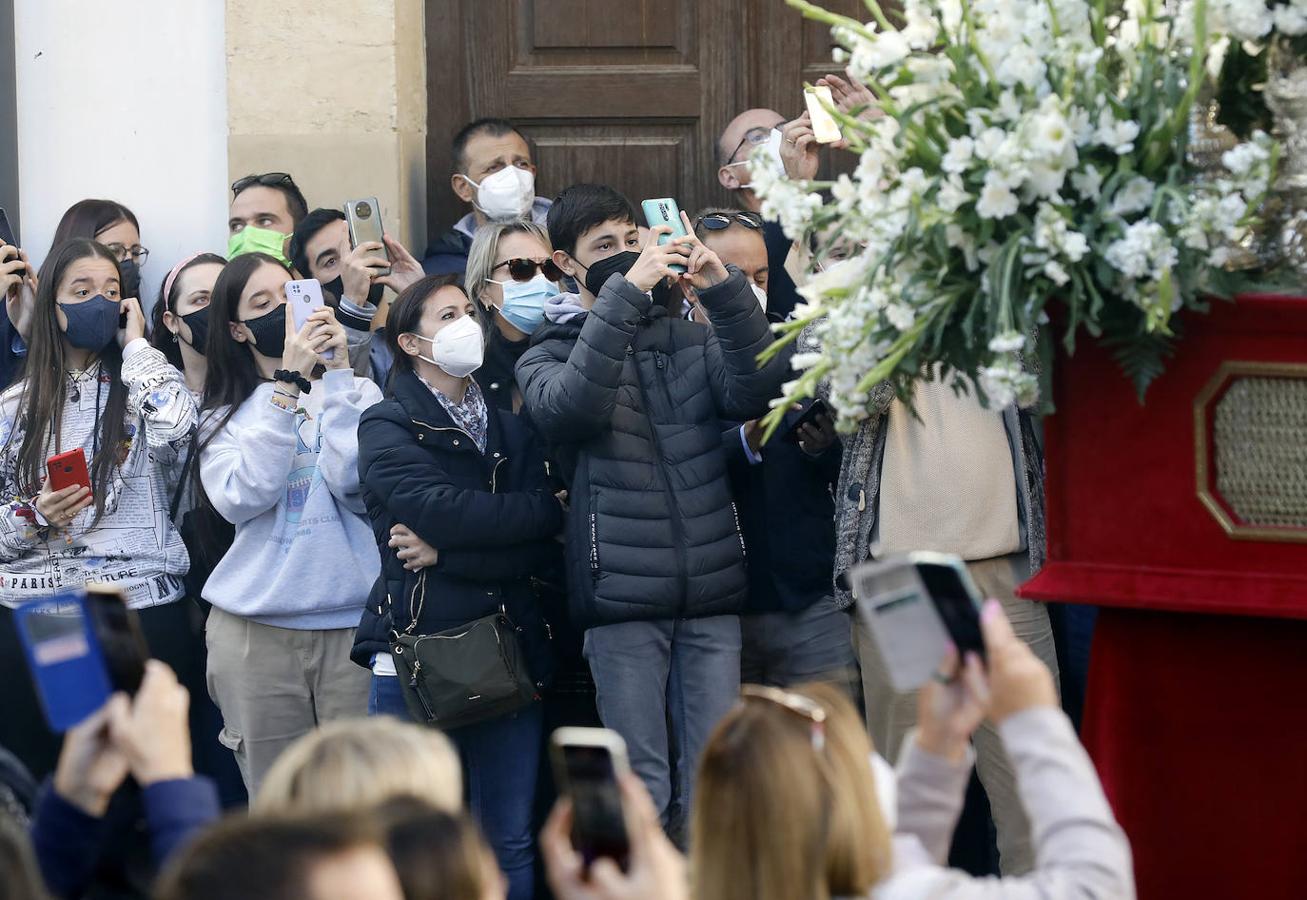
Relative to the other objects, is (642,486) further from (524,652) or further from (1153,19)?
(1153,19)

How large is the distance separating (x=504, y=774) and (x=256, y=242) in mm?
1860

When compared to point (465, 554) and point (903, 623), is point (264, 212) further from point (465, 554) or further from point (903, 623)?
point (903, 623)

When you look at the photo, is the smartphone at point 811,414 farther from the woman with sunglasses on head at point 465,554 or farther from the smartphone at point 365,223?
the smartphone at point 365,223

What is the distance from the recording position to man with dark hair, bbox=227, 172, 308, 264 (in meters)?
5.61

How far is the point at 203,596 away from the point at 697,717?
54.2 inches

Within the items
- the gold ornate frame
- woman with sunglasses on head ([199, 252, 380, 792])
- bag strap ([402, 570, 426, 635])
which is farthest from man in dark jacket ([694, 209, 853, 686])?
the gold ornate frame

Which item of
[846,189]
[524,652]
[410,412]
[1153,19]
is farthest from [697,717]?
[1153,19]

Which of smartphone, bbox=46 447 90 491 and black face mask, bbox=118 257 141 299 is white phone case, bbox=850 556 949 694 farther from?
black face mask, bbox=118 257 141 299

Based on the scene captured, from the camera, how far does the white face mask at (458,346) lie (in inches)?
193

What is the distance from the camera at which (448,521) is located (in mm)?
4652

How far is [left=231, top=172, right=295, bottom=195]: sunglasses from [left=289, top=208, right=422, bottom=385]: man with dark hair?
0.17m

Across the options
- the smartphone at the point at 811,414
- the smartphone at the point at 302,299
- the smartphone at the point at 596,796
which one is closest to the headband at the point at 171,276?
the smartphone at the point at 302,299

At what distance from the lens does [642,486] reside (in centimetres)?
472

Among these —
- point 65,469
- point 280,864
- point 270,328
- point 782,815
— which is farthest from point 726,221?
point 280,864
